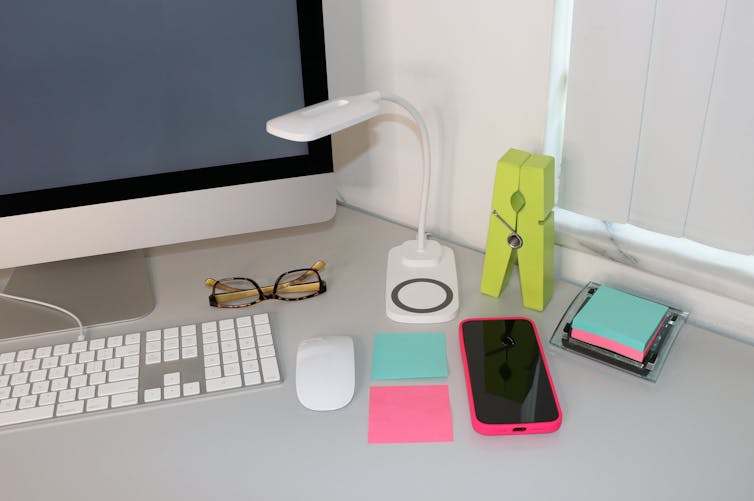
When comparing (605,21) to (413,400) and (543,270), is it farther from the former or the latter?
(413,400)

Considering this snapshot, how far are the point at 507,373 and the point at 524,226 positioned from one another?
0.64 feet

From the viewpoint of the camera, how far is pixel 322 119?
2.54 ft

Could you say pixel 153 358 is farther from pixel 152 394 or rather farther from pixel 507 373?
pixel 507 373

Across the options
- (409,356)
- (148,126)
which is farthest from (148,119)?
(409,356)

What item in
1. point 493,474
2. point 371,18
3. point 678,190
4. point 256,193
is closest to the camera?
point 493,474

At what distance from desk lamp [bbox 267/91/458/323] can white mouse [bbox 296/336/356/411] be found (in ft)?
0.35

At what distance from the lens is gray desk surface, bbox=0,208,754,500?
2.23 ft

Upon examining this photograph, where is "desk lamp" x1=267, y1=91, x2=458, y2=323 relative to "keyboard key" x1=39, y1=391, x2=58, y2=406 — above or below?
above

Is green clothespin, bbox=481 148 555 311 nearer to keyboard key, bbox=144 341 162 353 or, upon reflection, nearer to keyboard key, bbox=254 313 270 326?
keyboard key, bbox=254 313 270 326

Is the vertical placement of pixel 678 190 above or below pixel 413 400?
above

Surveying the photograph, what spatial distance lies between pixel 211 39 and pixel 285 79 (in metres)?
0.11

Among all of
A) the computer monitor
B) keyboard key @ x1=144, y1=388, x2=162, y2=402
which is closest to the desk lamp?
the computer monitor

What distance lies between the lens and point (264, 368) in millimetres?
820

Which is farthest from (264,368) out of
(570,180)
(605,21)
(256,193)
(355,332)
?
(605,21)
